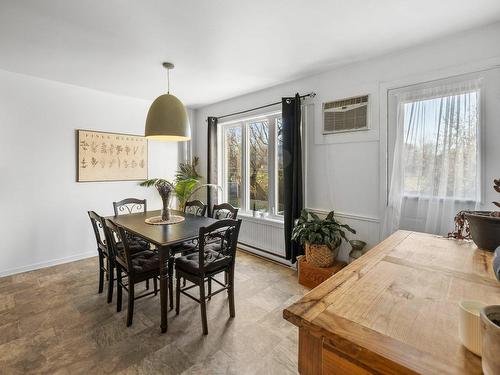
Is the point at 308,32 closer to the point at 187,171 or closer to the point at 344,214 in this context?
the point at 344,214

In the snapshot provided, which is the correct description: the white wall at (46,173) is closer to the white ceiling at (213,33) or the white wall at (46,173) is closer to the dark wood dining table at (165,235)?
the white ceiling at (213,33)

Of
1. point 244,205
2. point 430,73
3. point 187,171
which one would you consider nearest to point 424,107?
point 430,73

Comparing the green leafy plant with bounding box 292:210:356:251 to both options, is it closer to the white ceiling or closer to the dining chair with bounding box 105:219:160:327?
the dining chair with bounding box 105:219:160:327

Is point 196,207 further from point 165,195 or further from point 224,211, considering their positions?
point 165,195

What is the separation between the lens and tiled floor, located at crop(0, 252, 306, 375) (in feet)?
5.63

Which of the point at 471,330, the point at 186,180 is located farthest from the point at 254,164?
the point at 471,330

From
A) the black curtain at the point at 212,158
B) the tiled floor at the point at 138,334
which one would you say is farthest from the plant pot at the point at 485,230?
the black curtain at the point at 212,158

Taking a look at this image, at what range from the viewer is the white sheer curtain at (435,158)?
2.12m

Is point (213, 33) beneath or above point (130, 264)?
above

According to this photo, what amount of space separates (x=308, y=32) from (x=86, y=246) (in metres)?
3.96

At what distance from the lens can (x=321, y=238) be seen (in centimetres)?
266

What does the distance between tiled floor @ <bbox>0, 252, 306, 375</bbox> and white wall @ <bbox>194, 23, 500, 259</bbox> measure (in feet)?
3.63

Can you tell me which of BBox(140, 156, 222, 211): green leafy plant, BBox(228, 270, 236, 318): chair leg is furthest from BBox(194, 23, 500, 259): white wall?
BBox(140, 156, 222, 211): green leafy plant

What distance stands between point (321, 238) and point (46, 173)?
358 centimetres
